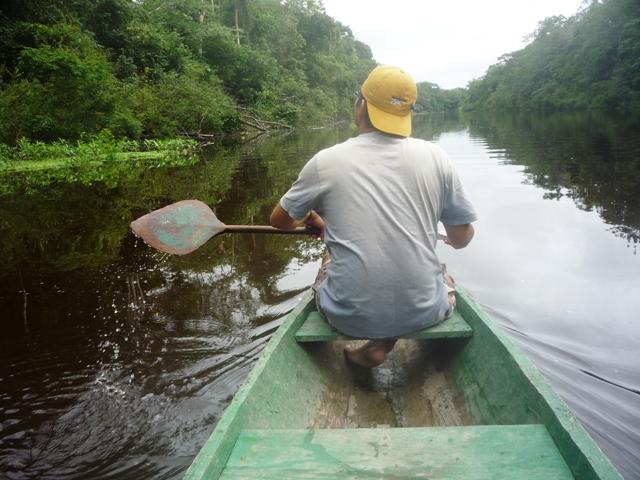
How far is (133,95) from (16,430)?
16.8m

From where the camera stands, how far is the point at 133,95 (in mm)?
17094

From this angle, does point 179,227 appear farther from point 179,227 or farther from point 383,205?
point 383,205

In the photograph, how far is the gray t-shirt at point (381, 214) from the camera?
1.76 metres

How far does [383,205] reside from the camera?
175 cm

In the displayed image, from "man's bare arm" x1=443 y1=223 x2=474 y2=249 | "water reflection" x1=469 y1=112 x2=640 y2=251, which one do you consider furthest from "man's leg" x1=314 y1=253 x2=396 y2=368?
"water reflection" x1=469 y1=112 x2=640 y2=251

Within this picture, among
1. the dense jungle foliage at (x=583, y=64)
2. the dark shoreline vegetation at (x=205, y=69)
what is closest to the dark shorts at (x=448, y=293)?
the dark shoreline vegetation at (x=205, y=69)

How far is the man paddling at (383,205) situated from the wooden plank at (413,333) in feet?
0.57

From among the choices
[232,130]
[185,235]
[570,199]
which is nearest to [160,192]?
[185,235]

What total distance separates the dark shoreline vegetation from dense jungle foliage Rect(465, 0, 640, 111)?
0.42 feet

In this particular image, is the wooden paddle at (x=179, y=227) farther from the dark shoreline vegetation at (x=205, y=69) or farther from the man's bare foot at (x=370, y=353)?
the dark shoreline vegetation at (x=205, y=69)

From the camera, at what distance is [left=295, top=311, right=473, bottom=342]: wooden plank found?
2082 millimetres

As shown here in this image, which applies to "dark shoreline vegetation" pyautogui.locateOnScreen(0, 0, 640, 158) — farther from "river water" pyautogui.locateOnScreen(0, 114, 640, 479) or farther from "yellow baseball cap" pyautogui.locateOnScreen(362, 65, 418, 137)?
"yellow baseball cap" pyautogui.locateOnScreen(362, 65, 418, 137)

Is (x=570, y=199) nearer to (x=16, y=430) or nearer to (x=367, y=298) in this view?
(x=367, y=298)

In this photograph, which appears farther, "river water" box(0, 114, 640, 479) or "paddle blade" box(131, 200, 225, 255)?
"paddle blade" box(131, 200, 225, 255)
